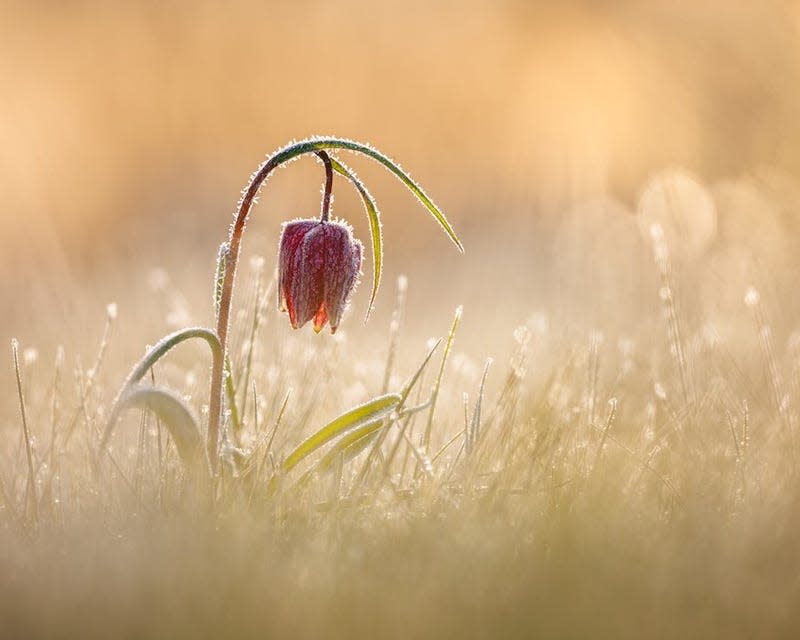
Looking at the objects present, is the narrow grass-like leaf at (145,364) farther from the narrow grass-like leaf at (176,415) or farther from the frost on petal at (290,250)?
the frost on petal at (290,250)

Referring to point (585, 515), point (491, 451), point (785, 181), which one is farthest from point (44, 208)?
point (585, 515)

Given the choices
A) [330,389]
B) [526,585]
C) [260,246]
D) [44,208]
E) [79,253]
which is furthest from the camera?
[44,208]

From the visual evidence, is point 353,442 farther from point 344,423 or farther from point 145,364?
point 145,364

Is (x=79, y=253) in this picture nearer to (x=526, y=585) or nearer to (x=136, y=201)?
(x=136, y=201)

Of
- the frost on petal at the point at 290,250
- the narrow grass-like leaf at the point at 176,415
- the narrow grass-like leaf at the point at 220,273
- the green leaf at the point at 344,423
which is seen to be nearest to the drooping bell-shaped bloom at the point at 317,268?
the frost on petal at the point at 290,250

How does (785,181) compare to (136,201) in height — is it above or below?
above

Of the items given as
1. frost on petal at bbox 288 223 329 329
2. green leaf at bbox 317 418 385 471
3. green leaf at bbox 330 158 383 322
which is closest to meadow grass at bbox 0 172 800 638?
green leaf at bbox 317 418 385 471
